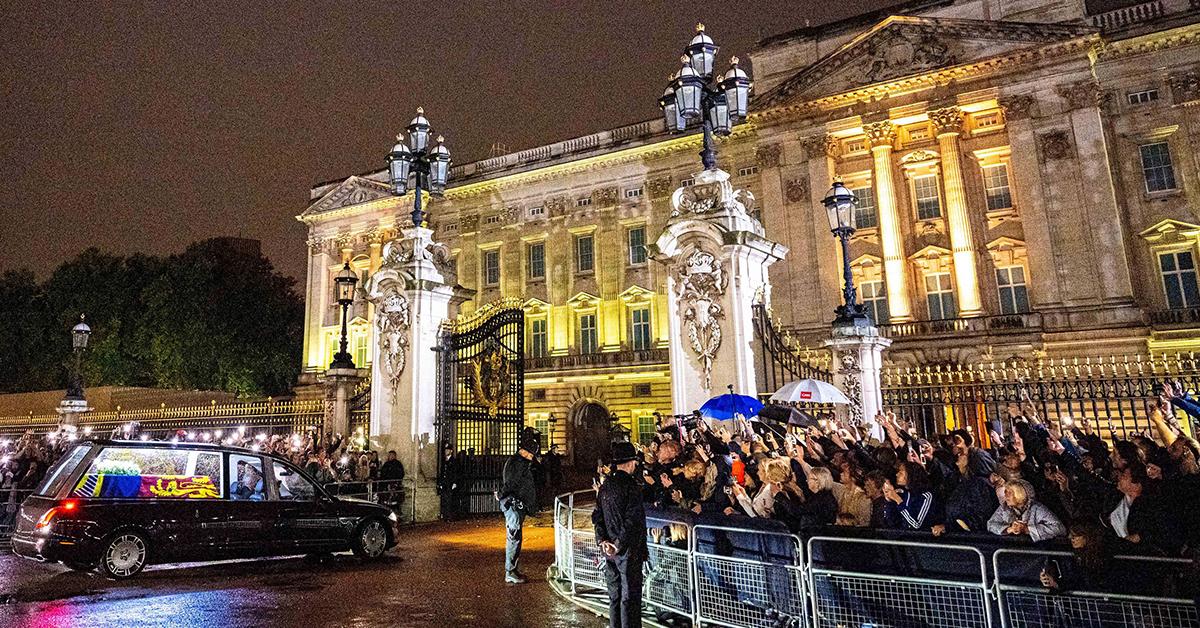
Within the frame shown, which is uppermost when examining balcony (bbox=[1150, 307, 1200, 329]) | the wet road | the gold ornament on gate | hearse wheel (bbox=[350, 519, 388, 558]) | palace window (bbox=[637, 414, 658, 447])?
balcony (bbox=[1150, 307, 1200, 329])

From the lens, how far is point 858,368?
1177 centimetres

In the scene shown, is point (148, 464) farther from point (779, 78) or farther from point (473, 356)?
point (779, 78)

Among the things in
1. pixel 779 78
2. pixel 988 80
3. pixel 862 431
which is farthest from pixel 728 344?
pixel 779 78

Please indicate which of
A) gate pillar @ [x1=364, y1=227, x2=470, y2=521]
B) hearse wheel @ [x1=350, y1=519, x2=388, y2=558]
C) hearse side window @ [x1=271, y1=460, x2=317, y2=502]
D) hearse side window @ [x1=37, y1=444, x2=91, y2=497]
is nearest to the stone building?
gate pillar @ [x1=364, y1=227, x2=470, y2=521]

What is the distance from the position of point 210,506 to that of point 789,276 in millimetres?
27980

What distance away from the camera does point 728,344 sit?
979 centimetres

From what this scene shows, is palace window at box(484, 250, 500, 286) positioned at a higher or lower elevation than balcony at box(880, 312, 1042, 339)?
higher

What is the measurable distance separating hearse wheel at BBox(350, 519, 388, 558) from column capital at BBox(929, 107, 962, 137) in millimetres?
29877

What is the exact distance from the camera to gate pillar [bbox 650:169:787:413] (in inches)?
386

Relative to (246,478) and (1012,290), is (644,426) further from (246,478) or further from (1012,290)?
(246,478)

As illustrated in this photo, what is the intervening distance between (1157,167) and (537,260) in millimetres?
29210

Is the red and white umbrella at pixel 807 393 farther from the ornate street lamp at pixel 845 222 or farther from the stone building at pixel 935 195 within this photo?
the stone building at pixel 935 195

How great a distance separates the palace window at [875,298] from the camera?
32.1 m

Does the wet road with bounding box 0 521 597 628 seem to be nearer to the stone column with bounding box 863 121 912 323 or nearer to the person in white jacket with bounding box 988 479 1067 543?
the person in white jacket with bounding box 988 479 1067 543
